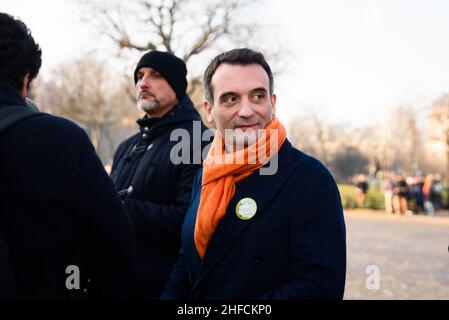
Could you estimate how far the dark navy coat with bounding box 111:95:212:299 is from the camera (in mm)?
2803

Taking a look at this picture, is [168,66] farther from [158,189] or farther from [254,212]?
[254,212]

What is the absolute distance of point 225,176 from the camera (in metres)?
2.06

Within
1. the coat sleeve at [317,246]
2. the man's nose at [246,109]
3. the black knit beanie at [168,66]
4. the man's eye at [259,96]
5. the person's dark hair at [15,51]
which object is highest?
the black knit beanie at [168,66]

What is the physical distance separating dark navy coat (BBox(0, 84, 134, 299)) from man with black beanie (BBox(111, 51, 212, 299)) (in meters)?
0.80

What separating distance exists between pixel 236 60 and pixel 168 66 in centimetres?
125

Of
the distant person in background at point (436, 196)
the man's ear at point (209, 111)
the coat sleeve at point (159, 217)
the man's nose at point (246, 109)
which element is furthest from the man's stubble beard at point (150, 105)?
the distant person in background at point (436, 196)

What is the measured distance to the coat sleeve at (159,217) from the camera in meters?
2.78

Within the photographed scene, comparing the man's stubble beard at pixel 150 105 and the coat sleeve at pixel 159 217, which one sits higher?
the man's stubble beard at pixel 150 105

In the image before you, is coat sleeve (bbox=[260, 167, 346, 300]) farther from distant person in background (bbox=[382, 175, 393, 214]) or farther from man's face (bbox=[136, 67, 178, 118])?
distant person in background (bbox=[382, 175, 393, 214])

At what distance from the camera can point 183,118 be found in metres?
3.19

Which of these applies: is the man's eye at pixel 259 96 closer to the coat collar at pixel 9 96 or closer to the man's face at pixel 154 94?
the coat collar at pixel 9 96

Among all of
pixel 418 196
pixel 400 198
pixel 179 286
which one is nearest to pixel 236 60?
pixel 179 286
